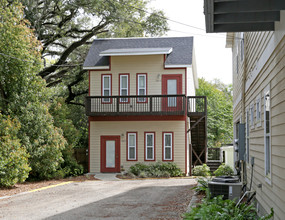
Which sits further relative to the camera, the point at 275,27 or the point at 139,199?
the point at 139,199

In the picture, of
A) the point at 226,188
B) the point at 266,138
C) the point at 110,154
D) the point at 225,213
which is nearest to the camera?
the point at 225,213

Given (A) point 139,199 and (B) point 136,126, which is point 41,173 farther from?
(A) point 139,199

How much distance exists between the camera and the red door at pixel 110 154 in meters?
25.2

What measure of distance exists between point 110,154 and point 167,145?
361cm

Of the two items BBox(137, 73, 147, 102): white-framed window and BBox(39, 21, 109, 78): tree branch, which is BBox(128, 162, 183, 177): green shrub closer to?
BBox(137, 73, 147, 102): white-framed window

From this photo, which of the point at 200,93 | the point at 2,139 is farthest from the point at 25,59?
the point at 200,93

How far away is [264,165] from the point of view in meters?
8.61

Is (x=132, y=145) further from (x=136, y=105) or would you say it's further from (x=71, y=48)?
(x=71, y=48)

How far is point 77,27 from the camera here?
101 ft

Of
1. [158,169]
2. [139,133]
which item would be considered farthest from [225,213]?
[139,133]

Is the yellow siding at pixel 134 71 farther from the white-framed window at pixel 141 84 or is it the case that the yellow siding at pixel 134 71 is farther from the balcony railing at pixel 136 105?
the balcony railing at pixel 136 105

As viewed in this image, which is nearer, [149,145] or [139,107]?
[139,107]

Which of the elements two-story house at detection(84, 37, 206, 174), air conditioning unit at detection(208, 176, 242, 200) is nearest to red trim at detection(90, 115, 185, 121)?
two-story house at detection(84, 37, 206, 174)

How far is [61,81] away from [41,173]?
13.7 m
